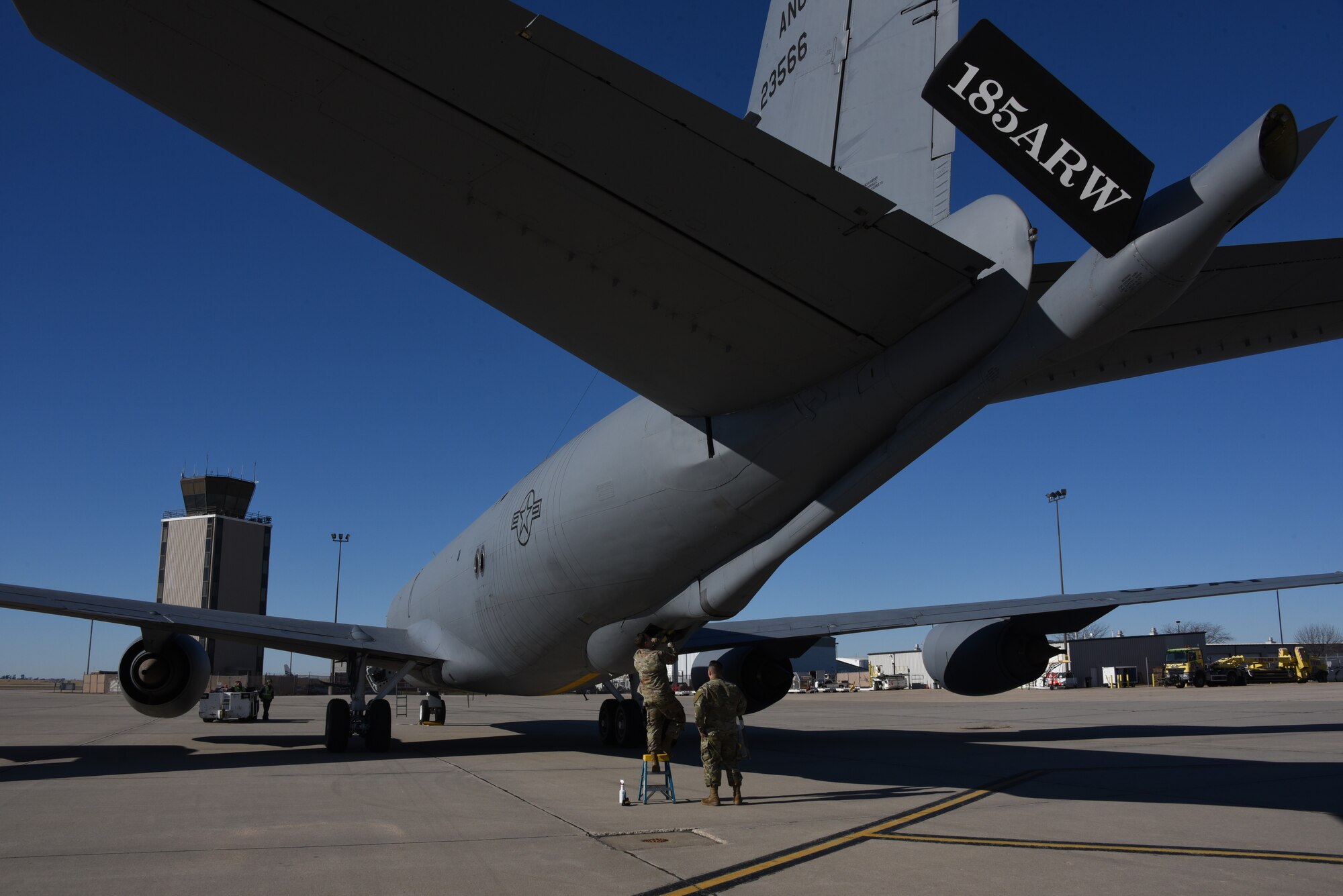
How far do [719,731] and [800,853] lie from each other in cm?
216

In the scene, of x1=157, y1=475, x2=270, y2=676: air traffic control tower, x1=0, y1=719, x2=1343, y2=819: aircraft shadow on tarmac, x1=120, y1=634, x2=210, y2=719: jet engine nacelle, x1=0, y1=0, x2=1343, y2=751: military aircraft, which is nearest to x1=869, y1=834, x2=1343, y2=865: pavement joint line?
x1=0, y1=719, x2=1343, y2=819: aircraft shadow on tarmac

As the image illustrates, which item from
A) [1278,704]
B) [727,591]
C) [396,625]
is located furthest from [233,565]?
[727,591]

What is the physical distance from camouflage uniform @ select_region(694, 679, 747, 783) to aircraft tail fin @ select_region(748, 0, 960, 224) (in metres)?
4.05

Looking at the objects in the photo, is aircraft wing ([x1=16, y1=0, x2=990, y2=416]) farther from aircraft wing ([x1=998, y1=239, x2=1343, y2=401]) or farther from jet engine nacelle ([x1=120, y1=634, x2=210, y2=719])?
jet engine nacelle ([x1=120, y1=634, x2=210, y2=719])

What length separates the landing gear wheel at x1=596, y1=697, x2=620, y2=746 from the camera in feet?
48.4

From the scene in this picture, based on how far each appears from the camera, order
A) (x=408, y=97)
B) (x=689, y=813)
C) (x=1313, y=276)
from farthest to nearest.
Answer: (x=689, y=813), (x=1313, y=276), (x=408, y=97)

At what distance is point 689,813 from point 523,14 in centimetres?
572

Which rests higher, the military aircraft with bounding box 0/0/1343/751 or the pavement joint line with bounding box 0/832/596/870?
the military aircraft with bounding box 0/0/1343/751

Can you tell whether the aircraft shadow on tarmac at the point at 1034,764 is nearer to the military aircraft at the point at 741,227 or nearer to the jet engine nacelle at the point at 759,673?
the jet engine nacelle at the point at 759,673

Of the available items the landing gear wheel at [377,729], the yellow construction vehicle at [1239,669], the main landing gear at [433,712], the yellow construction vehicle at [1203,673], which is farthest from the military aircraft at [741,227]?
the yellow construction vehicle at [1239,669]

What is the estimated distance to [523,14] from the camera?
14.2 feet

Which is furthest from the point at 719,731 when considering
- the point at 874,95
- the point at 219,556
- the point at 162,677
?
the point at 219,556

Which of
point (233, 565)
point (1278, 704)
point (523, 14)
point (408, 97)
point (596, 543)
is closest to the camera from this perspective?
point (523, 14)

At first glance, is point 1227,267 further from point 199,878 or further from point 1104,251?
point 199,878
